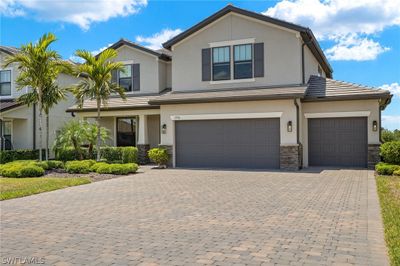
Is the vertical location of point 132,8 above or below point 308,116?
above

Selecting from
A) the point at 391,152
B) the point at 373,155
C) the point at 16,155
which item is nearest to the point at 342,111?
the point at 373,155

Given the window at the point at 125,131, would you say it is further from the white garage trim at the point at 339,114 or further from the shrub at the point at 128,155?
the white garage trim at the point at 339,114

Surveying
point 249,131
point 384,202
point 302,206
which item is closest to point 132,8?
point 249,131

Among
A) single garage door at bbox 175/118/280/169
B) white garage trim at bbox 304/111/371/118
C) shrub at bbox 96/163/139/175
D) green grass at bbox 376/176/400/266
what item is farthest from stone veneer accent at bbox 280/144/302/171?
shrub at bbox 96/163/139/175

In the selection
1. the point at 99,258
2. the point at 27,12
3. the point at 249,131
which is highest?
the point at 27,12

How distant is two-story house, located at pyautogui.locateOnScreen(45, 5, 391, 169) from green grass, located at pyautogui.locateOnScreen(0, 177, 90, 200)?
21.1 ft

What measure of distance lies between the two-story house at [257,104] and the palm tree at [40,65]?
176 inches

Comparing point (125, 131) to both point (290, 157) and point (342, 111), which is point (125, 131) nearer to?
point (290, 157)

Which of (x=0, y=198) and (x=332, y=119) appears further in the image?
(x=332, y=119)

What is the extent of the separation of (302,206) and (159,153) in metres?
10.4

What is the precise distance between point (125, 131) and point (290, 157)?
11243mm

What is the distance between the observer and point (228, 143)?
60.1ft

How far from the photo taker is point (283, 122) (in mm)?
17094

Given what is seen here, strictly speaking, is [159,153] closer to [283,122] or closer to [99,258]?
[283,122]
